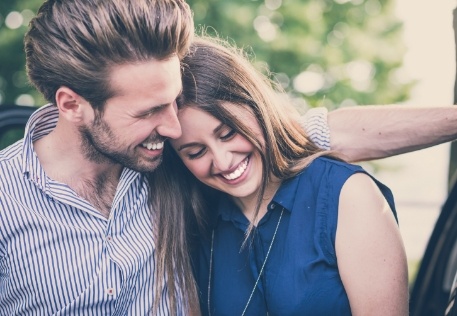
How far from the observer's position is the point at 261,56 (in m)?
4.58

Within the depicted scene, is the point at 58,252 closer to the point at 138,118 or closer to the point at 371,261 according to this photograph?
the point at 138,118

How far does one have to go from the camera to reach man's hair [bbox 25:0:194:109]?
2314 millimetres

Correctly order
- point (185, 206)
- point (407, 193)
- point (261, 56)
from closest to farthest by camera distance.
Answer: point (185, 206)
point (261, 56)
point (407, 193)

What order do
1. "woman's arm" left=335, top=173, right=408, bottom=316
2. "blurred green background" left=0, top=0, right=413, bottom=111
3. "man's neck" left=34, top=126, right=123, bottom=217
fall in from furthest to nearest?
"blurred green background" left=0, top=0, right=413, bottom=111 → "man's neck" left=34, top=126, right=123, bottom=217 → "woman's arm" left=335, top=173, right=408, bottom=316

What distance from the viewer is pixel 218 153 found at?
2393mm

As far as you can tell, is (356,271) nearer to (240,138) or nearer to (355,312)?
(355,312)

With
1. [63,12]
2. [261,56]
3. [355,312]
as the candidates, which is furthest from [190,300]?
[261,56]

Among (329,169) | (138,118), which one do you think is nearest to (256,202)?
(329,169)

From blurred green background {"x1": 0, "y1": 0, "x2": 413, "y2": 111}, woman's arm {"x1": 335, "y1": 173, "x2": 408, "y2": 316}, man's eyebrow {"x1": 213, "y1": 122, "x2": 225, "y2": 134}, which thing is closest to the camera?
woman's arm {"x1": 335, "y1": 173, "x2": 408, "y2": 316}

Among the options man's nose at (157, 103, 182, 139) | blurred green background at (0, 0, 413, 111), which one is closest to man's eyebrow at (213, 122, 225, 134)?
man's nose at (157, 103, 182, 139)

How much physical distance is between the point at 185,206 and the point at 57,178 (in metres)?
0.49

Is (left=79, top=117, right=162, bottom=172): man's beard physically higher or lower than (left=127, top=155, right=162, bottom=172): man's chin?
higher

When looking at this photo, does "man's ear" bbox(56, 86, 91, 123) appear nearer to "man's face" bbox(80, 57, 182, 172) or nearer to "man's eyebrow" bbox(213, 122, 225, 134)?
"man's face" bbox(80, 57, 182, 172)

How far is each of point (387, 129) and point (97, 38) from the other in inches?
42.4
